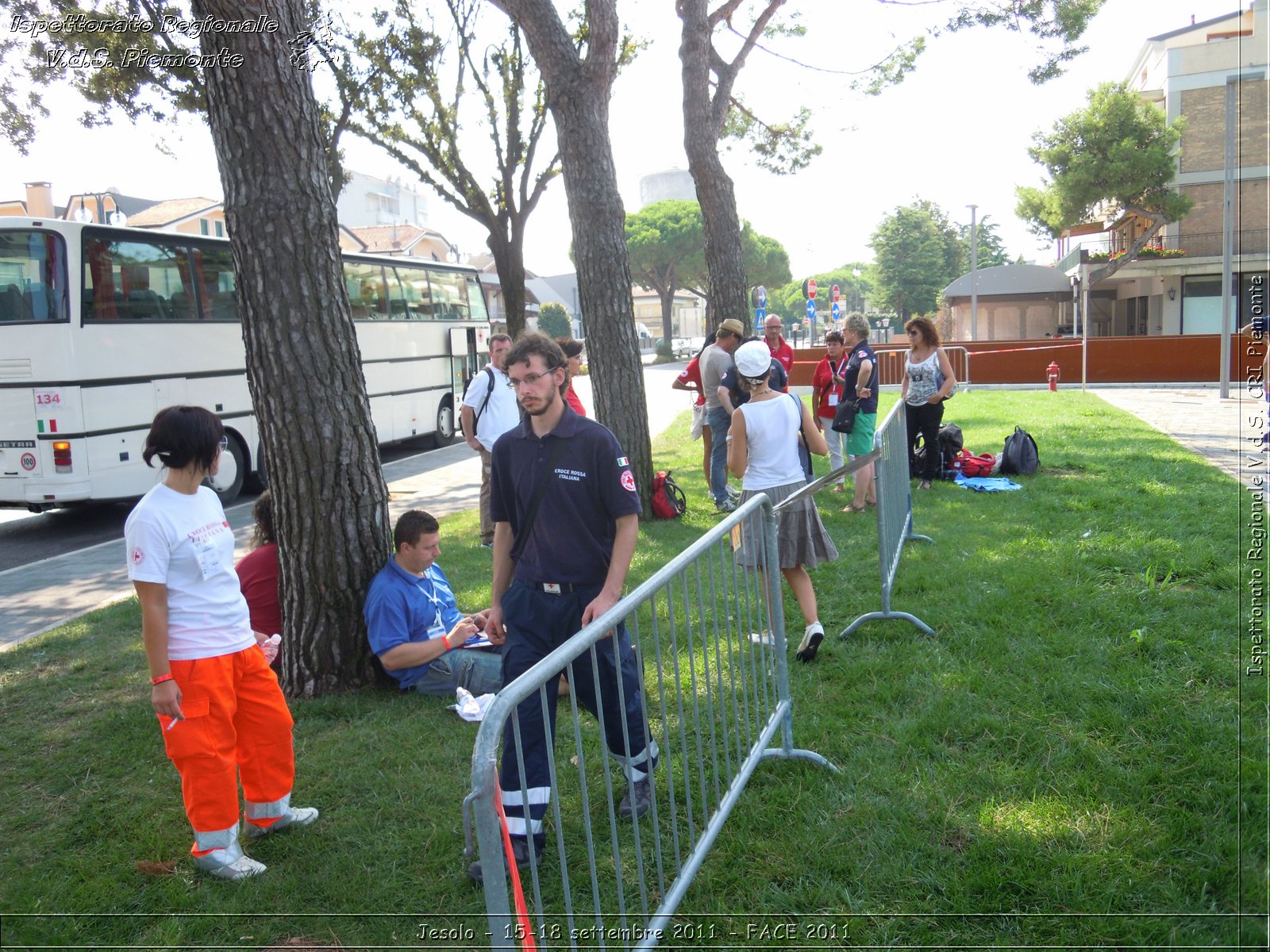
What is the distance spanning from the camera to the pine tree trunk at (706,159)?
12.2 metres

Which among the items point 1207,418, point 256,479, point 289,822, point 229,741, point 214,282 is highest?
point 214,282

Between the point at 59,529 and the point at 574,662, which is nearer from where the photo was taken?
the point at 574,662

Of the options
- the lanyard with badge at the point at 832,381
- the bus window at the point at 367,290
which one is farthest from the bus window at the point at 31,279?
the lanyard with badge at the point at 832,381

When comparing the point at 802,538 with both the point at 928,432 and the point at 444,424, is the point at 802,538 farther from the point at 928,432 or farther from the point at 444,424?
the point at 444,424

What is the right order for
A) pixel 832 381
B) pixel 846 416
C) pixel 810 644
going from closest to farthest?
pixel 810 644
pixel 846 416
pixel 832 381

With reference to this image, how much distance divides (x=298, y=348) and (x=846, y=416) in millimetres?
5086

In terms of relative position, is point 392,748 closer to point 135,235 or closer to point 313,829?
point 313,829

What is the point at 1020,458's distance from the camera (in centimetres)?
1019

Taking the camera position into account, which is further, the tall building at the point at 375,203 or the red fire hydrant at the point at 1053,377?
the tall building at the point at 375,203

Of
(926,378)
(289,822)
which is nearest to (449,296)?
(926,378)

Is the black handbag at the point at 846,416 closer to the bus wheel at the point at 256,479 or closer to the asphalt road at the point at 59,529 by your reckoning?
the asphalt road at the point at 59,529

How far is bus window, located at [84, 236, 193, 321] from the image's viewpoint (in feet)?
36.4

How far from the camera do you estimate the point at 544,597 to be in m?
3.47

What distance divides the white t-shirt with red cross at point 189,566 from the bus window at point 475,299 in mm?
17902
